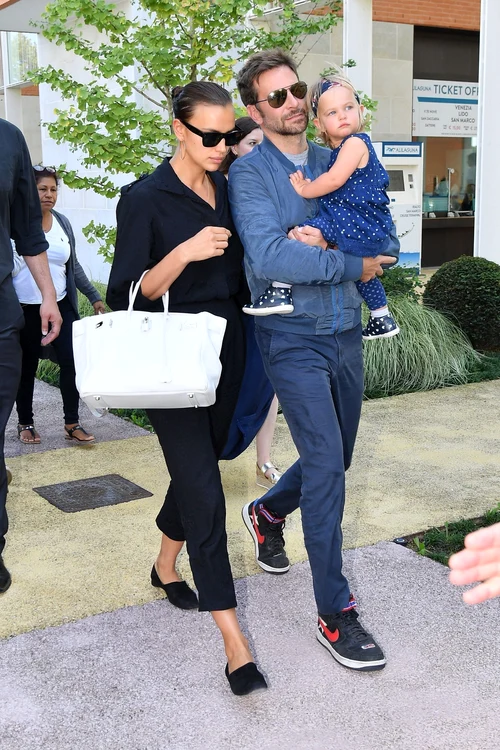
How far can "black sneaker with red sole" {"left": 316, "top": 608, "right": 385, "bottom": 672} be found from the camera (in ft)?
11.1

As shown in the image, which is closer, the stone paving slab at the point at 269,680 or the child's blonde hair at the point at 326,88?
the stone paving slab at the point at 269,680

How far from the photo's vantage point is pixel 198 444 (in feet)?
11.0

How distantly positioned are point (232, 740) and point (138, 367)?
1232 mm

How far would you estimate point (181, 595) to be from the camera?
155 inches

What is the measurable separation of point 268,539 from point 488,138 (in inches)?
270

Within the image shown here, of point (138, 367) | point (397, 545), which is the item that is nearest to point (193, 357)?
point (138, 367)

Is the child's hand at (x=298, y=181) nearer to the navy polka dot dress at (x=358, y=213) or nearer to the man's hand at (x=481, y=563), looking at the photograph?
the navy polka dot dress at (x=358, y=213)

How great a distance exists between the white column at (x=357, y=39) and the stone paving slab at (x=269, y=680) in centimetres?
839

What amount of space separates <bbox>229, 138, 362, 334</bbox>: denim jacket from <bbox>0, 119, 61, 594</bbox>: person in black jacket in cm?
110

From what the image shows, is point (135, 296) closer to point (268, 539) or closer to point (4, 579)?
point (268, 539)

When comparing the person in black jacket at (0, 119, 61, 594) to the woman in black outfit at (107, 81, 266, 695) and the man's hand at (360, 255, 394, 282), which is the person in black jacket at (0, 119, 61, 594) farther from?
the man's hand at (360, 255, 394, 282)

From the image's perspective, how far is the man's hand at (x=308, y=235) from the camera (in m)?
3.47

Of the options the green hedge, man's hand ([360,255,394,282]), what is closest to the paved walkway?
man's hand ([360,255,394,282])

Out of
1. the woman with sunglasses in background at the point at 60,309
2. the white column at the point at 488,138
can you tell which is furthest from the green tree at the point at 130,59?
the white column at the point at 488,138
